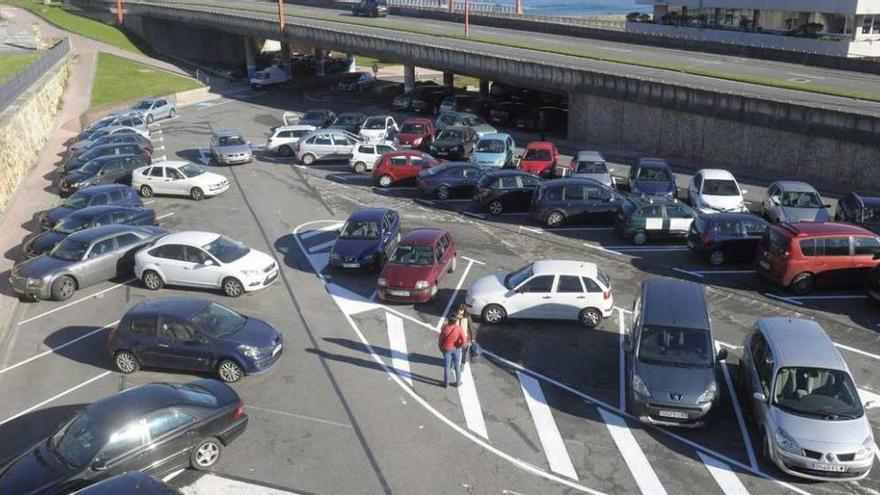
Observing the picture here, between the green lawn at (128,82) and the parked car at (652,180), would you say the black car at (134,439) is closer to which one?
the parked car at (652,180)

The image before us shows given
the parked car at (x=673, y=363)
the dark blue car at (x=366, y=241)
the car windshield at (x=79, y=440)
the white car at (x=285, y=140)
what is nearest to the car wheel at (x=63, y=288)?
the dark blue car at (x=366, y=241)

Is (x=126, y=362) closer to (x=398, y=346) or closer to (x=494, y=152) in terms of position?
(x=398, y=346)

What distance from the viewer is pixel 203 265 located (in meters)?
19.8

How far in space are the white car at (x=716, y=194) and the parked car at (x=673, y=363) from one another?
434 inches

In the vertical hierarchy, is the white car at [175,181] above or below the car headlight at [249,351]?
above

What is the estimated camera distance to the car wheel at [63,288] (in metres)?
19.9

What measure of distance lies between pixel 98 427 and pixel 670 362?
32.0ft

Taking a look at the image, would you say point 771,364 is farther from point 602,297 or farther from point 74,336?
point 74,336

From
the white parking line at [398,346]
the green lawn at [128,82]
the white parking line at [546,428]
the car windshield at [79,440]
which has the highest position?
the green lawn at [128,82]

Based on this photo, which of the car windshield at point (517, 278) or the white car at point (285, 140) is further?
the white car at point (285, 140)

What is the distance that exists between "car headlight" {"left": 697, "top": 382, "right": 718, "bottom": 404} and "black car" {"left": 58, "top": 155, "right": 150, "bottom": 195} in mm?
24311

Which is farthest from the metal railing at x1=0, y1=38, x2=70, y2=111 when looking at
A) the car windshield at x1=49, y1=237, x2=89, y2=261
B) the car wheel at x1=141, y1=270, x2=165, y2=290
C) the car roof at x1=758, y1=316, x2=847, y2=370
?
the car roof at x1=758, y1=316, x2=847, y2=370

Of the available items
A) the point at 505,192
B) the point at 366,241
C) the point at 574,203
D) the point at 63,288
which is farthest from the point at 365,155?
the point at 63,288

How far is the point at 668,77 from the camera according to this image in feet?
123
